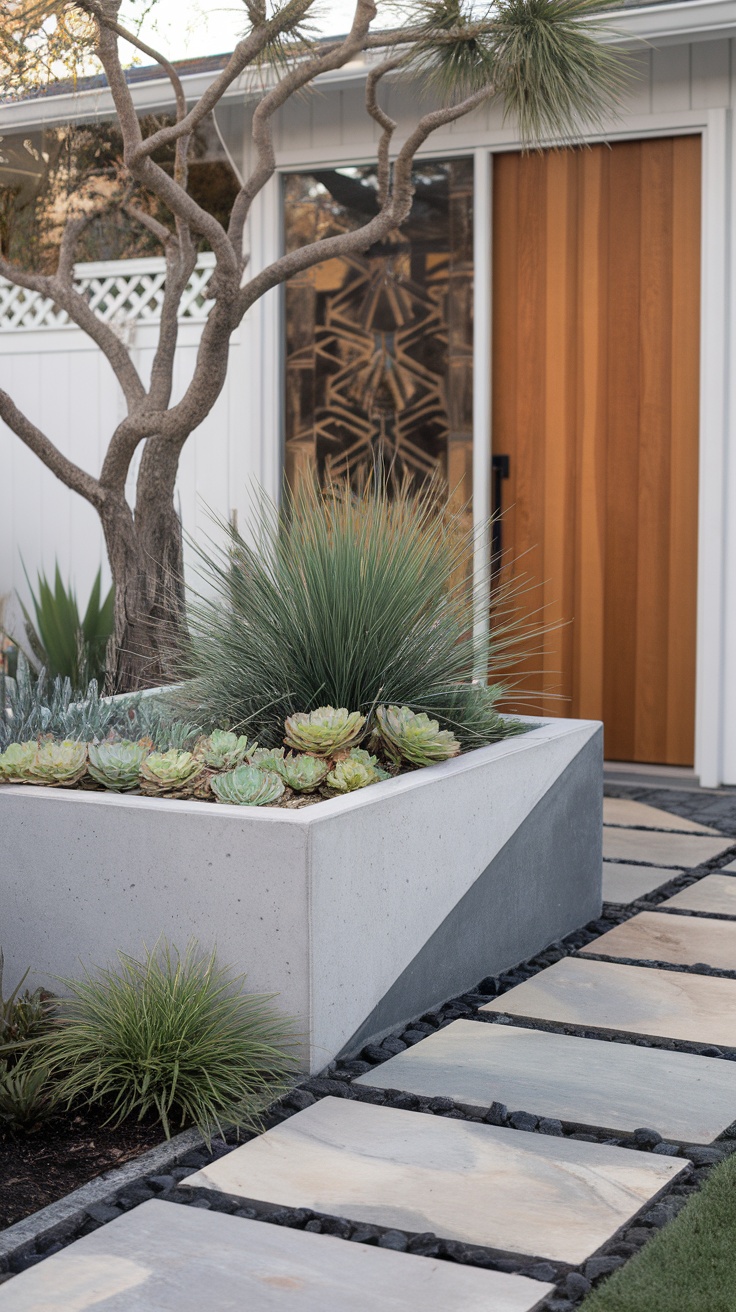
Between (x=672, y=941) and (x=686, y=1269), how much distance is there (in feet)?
5.36

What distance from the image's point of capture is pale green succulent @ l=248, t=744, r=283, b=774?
2929 millimetres

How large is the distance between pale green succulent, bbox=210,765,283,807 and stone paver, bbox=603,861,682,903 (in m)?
1.42

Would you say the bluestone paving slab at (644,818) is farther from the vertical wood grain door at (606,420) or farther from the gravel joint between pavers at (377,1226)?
the gravel joint between pavers at (377,1226)

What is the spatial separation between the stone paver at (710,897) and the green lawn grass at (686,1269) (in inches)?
67.7

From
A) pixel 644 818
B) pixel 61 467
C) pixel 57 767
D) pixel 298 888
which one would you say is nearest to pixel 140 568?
pixel 61 467

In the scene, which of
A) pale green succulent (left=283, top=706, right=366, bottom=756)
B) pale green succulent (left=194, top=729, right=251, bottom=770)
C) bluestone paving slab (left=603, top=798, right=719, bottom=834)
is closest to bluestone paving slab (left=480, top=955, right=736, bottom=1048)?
pale green succulent (left=283, top=706, right=366, bottom=756)

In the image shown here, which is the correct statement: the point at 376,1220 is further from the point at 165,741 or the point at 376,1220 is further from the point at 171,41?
the point at 171,41

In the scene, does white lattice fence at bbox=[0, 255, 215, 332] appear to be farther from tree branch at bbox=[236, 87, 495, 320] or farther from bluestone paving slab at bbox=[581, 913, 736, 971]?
bluestone paving slab at bbox=[581, 913, 736, 971]

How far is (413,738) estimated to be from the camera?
3.02 metres

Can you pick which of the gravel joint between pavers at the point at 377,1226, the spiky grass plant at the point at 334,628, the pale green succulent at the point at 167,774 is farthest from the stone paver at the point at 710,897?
the pale green succulent at the point at 167,774

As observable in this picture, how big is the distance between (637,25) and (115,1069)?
4.17m

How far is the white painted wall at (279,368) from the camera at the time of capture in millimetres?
5363

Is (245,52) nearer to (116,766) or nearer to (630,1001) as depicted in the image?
(116,766)

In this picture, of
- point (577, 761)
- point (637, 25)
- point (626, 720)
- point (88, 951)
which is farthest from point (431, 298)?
point (88, 951)
